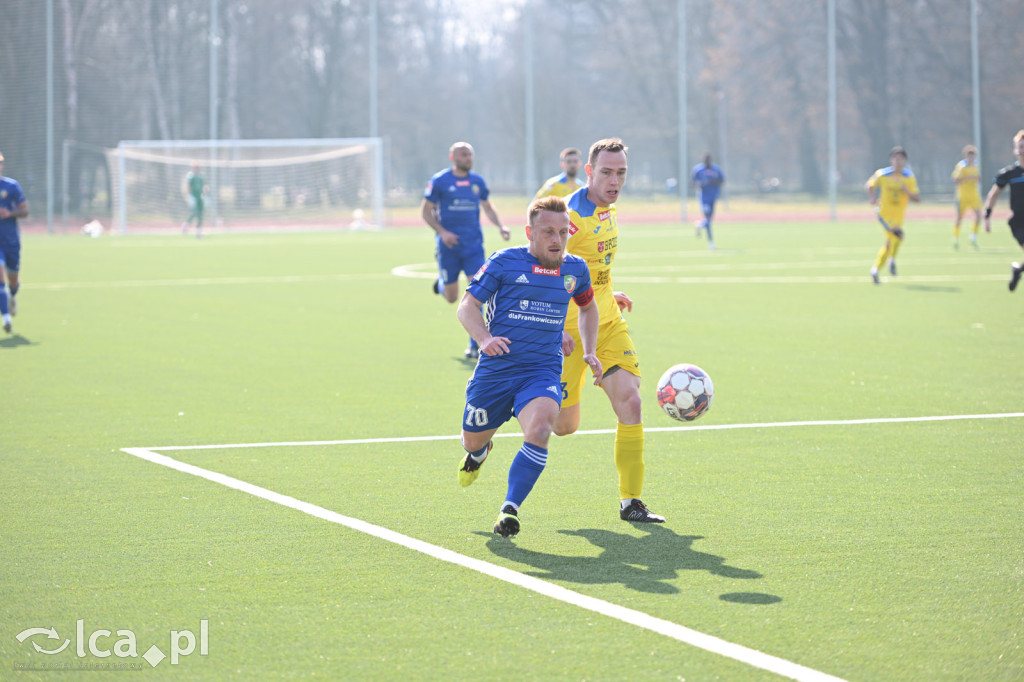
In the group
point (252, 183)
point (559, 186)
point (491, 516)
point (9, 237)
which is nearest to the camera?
point (491, 516)

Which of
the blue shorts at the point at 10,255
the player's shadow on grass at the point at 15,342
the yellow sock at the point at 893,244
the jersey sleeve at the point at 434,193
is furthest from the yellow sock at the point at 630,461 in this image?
the yellow sock at the point at 893,244

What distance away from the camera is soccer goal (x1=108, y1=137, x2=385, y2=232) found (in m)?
47.9

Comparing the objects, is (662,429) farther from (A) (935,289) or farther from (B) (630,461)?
(A) (935,289)

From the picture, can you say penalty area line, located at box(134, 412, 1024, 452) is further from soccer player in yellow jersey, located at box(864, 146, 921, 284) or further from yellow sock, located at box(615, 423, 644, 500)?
soccer player in yellow jersey, located at box(864, 146, 921, 284)

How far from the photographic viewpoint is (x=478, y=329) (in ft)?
20.8

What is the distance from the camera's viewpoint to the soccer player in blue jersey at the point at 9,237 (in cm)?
1517

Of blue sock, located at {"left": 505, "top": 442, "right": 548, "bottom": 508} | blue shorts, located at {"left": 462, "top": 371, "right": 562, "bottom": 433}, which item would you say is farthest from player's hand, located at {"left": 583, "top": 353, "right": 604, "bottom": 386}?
blue sock, located at {"left": 505, "top": 442, "right": 548, "bottom": 508}

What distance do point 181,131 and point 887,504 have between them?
2014 inches

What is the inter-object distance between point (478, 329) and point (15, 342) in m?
10.0

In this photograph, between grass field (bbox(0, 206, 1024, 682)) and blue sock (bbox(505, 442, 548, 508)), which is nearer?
grass field (bbox(0, 206, 1024, 682))

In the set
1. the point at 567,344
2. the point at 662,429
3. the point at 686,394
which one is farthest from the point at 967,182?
the point at 567,344

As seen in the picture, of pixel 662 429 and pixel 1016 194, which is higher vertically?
pixel 1016 194

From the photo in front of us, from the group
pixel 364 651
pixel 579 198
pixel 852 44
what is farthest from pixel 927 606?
pixel 852 44
